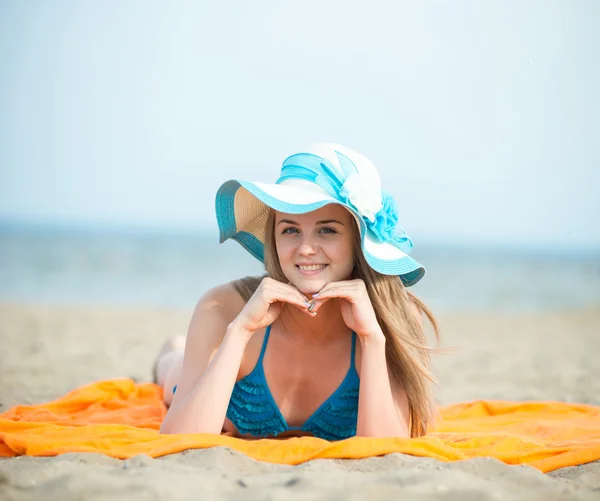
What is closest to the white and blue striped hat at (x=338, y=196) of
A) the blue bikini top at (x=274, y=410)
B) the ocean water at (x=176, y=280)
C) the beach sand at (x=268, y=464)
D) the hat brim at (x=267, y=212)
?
the hat brim at (x=267, y=212)

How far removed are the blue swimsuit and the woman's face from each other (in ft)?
1.70

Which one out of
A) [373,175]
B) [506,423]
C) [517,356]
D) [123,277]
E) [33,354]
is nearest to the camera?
[373,175]

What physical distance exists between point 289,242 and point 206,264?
2962cm

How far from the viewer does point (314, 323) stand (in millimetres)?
4289

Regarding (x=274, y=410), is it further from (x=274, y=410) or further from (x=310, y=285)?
(x=310, y=285)

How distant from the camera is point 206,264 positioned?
33.2 meters

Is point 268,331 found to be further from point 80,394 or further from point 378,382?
point 80,394

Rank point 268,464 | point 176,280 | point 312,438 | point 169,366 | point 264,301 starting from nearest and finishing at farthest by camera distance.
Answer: point 268,464
point 312,438
point 264,301
point 169,366
point 176,280

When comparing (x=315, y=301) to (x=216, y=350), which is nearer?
(x=315, y=301)

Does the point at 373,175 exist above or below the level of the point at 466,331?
above

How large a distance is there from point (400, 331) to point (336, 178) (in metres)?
0.96

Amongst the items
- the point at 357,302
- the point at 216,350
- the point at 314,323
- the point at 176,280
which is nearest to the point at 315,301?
the point at 357,302

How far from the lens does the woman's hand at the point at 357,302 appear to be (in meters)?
3.77

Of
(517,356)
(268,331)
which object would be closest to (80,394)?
(268,331)
